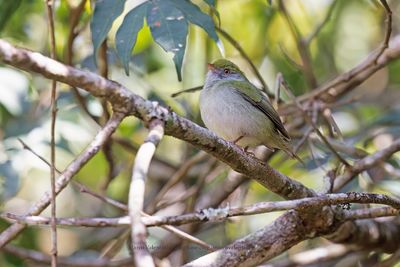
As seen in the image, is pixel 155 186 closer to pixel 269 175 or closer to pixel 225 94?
pixel 225 94

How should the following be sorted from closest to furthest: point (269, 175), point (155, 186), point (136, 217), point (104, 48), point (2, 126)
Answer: point (136, 217), point (269, 175), point (104, 48), point (2, 126), point (155, 186)

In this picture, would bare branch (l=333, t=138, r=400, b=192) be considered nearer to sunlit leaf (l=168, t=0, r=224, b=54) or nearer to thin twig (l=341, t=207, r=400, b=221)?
thin twig (l=341, t=207, r=400, b=221)

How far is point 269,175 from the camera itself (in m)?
2.80

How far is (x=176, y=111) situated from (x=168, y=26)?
90.3 inches

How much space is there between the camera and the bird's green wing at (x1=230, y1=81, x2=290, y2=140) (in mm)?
4188

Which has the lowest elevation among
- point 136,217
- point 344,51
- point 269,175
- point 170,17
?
point 136,217

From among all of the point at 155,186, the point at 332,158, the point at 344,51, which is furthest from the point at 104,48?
the point at 344,51

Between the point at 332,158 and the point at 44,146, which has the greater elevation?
the point at 44,146

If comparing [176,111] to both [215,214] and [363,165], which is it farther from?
[215,214]

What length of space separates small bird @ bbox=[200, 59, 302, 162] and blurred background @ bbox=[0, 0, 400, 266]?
313 millimetres

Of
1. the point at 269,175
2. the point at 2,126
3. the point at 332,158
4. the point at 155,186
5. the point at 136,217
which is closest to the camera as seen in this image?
the point at 136,217

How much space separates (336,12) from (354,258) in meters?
2.57

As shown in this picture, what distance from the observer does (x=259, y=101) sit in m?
4.30

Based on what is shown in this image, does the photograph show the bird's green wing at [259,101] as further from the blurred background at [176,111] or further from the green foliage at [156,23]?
the green foliage at [156,23]
